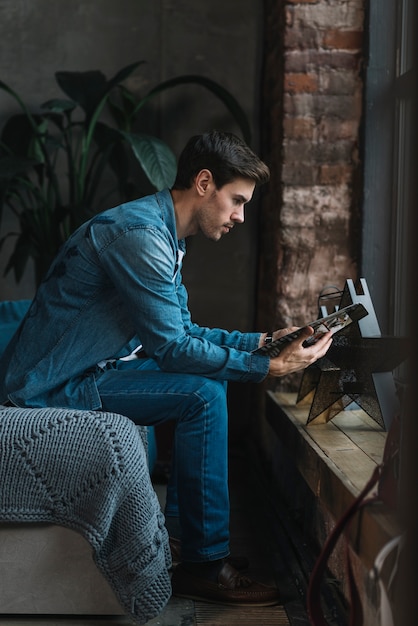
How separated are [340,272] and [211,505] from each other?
3.95 feet

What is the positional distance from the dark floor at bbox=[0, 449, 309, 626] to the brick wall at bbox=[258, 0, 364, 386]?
70 cm

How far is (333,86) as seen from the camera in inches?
115

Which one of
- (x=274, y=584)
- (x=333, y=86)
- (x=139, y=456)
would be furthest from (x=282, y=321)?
(x=139, y=456)

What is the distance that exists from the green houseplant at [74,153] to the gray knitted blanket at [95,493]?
4.90 ft

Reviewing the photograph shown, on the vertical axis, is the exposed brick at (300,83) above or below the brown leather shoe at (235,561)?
above

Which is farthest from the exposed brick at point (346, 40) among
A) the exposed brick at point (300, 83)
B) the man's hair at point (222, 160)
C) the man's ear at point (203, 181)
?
the man's ear at point (203, 181)

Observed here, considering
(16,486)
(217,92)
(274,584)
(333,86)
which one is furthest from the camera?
(217,92)

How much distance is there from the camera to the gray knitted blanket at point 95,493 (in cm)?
184

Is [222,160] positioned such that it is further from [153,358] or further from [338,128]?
[338,128]

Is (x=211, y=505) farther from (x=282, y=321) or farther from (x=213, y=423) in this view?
(x=282, y=321)

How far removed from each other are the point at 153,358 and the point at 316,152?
1218 millimetres

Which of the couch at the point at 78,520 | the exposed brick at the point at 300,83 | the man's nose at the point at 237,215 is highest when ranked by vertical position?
the exposed brick at the point at 300,83

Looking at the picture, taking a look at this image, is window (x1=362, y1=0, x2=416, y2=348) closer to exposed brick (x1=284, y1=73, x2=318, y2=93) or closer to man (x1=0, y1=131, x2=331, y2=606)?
exposed brick (x1=284, y1=73, x2=318, y2=93)

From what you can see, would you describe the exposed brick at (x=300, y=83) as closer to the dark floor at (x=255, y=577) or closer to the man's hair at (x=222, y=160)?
the man's hair at (x=222, y=160)
